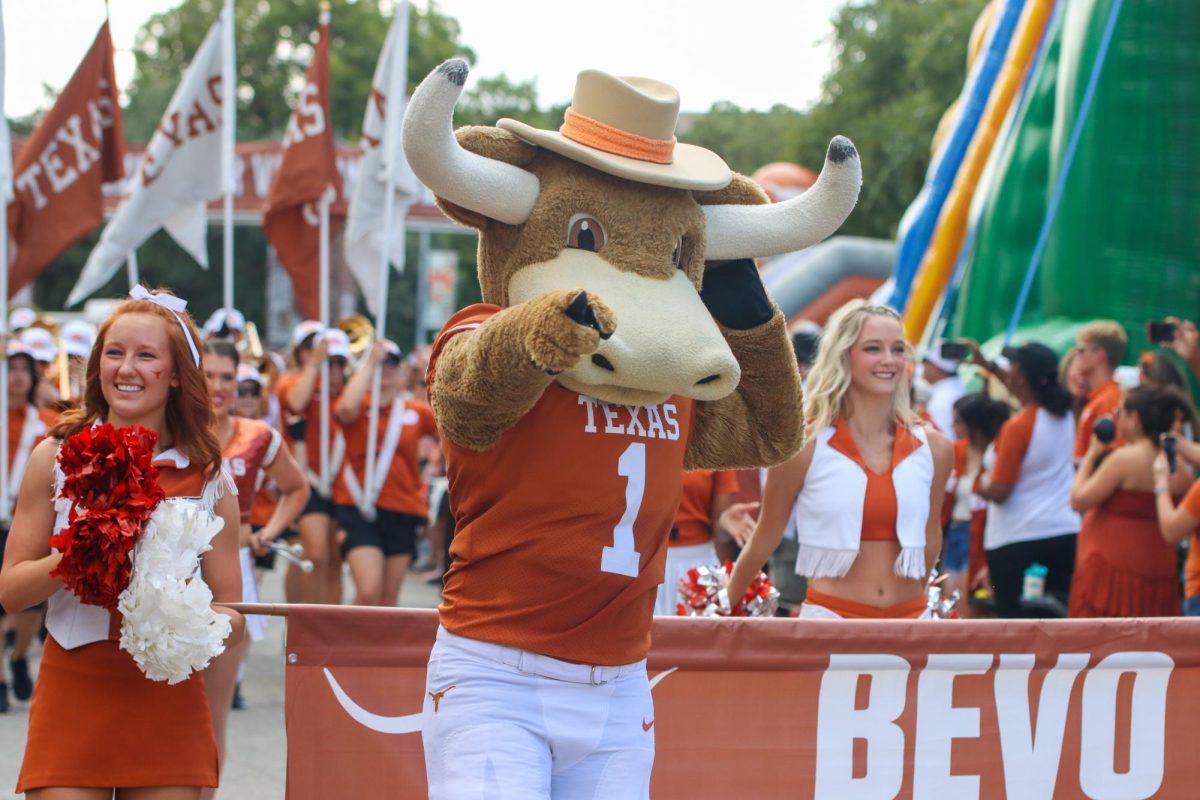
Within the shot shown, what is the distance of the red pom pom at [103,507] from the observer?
3.55 metres

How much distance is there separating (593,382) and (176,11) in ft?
165

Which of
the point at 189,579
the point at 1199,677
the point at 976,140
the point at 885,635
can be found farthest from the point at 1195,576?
the point at 976,140

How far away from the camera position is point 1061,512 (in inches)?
330

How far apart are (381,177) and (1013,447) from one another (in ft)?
17.2

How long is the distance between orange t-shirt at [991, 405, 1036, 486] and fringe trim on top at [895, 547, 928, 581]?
11.3ft

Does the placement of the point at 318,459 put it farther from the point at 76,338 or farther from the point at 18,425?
the point at 76,338

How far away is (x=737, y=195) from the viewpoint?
3.79 meters

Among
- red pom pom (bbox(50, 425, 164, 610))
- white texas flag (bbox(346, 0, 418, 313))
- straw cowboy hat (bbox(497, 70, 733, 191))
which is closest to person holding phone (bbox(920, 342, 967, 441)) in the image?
white texas flag (bbox(346, 0, 418, 313))

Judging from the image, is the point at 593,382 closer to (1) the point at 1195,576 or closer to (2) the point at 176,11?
(1) the point at 1195,576

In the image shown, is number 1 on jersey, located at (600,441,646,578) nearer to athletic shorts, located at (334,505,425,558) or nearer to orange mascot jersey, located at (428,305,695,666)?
orange mascot jersey, located at (428,305,695,666)

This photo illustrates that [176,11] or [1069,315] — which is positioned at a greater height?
[176,11]

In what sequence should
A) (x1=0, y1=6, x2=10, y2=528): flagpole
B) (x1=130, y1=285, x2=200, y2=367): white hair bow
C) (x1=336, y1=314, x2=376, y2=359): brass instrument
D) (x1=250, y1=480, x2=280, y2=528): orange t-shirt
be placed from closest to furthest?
(x1=130, y1=285, x2=200, y2=367): white hair bow, (x1=0, y1=6, x2=10, y2=528): flagpole, (x1=250, y1=480, x2=280, y2=528): orange t-shirt, (x1=336, y1=314, x2=376, y2=359): brass instrument

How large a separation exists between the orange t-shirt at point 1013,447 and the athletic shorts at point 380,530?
3.55 meters

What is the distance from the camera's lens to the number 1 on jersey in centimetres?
342
